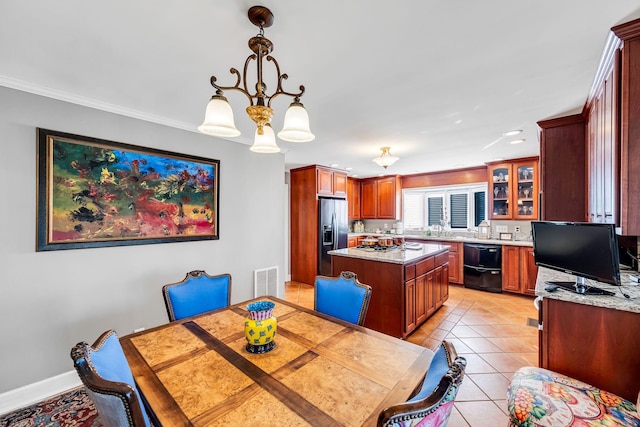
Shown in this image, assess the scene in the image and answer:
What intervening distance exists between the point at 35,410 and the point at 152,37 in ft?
8.98

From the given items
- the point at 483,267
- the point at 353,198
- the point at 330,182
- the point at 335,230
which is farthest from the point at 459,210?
the point at 330,182

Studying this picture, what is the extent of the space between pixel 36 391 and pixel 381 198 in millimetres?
6111

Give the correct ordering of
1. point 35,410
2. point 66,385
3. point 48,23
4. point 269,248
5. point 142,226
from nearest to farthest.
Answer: point 48,23 → point 35,410 → point 66,385 → point 142,226 → point 269,248

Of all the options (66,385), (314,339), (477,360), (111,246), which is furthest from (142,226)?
(477,360)

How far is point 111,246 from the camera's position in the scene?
7.48 ft

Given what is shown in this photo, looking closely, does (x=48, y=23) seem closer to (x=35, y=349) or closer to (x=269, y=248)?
(x=35, y=349)

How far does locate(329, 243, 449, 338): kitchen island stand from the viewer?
109 inches

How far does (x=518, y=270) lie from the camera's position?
4.27 metres

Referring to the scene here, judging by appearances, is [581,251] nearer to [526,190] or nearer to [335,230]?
[526,190]

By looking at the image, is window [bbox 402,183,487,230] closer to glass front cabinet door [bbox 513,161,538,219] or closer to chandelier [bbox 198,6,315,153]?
glass front cabinet door [bbox 513,161,538,219]

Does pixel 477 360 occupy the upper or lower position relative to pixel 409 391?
lower

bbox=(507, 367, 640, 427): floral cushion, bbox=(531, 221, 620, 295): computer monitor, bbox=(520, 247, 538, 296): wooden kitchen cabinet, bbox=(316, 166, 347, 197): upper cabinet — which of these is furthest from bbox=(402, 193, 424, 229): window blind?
bbox=(507, 367, 640, 427): floral cushion

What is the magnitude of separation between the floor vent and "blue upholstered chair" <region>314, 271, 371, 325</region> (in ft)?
5.25

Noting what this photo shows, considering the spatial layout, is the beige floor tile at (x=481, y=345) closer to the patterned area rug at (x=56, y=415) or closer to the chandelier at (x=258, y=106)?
the chandelier at (x=258, y=106)
